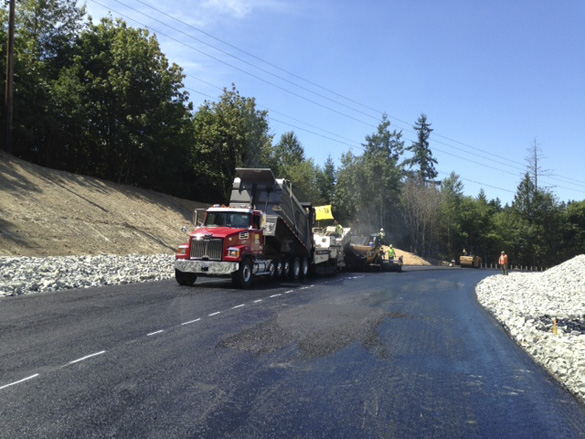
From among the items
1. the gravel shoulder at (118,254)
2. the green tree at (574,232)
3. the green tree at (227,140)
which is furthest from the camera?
the green tree at (574,232)

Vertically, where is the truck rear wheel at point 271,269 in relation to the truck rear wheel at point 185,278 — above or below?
above

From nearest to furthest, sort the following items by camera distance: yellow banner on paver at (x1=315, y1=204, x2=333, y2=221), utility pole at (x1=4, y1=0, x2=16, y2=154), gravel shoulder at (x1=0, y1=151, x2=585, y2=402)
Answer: gravel shoulder at (x1=0, y1=151, x2=585, y2=402), yellow banner on paver at (x1=315, y1=204, x2=333, y2=221), utility pole at (x1=4, y1=0, x2=16, y2=154)

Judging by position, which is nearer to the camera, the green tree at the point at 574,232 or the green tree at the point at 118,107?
the green tree at the point at 118,107

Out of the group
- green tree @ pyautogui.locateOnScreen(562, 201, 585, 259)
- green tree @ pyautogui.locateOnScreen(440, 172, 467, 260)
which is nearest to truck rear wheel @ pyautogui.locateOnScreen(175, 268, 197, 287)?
green tree @ pyautogui.locateOnScreen(440, 172, 467, 260)

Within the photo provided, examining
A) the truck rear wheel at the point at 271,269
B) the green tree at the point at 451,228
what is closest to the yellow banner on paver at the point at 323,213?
the truck rear wheel at the point at 271,269

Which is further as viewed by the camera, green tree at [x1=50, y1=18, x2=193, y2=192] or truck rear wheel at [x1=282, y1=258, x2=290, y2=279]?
green tree at [x1=50, y1=18, x2=193, y2=192]

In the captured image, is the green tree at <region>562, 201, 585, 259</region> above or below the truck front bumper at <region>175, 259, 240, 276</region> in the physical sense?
above

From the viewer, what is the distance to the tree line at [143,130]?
33.5 meters

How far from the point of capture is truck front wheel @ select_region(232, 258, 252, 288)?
50.0 ft

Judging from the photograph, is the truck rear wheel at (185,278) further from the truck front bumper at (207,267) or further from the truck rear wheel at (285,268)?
the truck rear wheel at (285,268)

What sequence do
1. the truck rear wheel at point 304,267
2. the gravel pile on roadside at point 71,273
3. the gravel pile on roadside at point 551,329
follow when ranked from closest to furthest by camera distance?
1. the gravel pile on roadside at point 551,329
2. the gravel pile on roadside at point 71,273
3. the truck rear wheel at point 304,267

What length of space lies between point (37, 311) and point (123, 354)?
429 centimetres

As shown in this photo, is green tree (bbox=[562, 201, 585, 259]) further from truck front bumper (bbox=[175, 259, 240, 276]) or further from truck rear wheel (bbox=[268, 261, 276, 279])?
truck front bumper (bbox=[175, 259, 240, 276])

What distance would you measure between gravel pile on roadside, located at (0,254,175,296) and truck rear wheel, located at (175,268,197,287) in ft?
6.53
